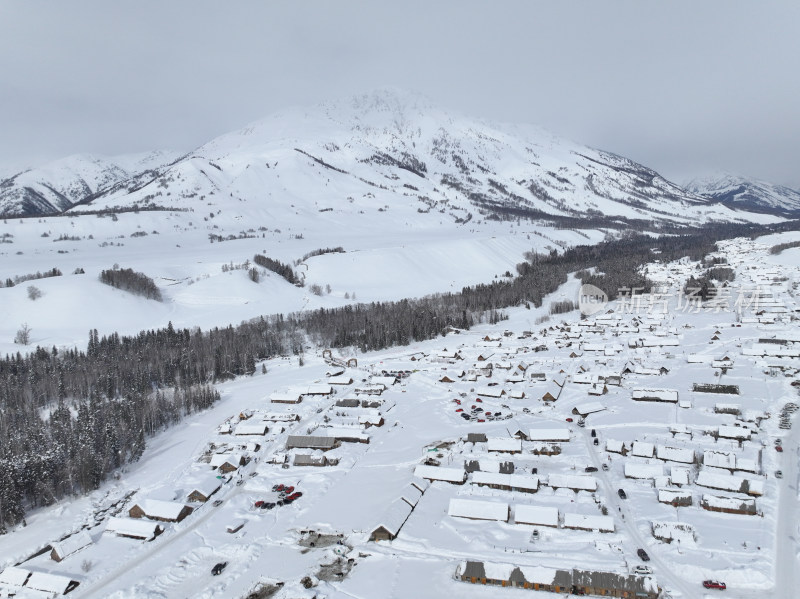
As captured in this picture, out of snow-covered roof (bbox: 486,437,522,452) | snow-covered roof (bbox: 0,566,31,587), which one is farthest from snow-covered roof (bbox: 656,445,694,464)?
snow-covered roof (bbox: 0,566,31,587)

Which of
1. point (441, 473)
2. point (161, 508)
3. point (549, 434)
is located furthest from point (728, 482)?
point (161, 508)

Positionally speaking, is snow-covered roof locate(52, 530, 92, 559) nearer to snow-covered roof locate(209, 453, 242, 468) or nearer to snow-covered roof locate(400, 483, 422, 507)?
snow-covered roof locate(209, 453, 242, 468)

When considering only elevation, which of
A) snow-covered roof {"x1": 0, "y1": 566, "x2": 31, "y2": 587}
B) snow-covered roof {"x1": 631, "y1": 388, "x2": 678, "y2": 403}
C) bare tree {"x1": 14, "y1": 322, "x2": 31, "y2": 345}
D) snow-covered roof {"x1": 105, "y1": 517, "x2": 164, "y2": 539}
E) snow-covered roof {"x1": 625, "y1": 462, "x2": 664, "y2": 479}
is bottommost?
snow-covered roof {"x1": 0, "y1": 566, "x2": 31, "y2": 587}

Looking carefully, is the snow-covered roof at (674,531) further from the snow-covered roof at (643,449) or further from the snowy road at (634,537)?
the snow-covered roof at (643,449)

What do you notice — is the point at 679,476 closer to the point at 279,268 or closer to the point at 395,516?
the point at 395,516

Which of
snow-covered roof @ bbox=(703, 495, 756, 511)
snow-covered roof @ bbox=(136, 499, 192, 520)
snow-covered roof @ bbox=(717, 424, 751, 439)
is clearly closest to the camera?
snow-covered roof @ bbox=(703, 495, 756, 511)

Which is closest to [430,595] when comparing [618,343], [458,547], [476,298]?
[458,547]
